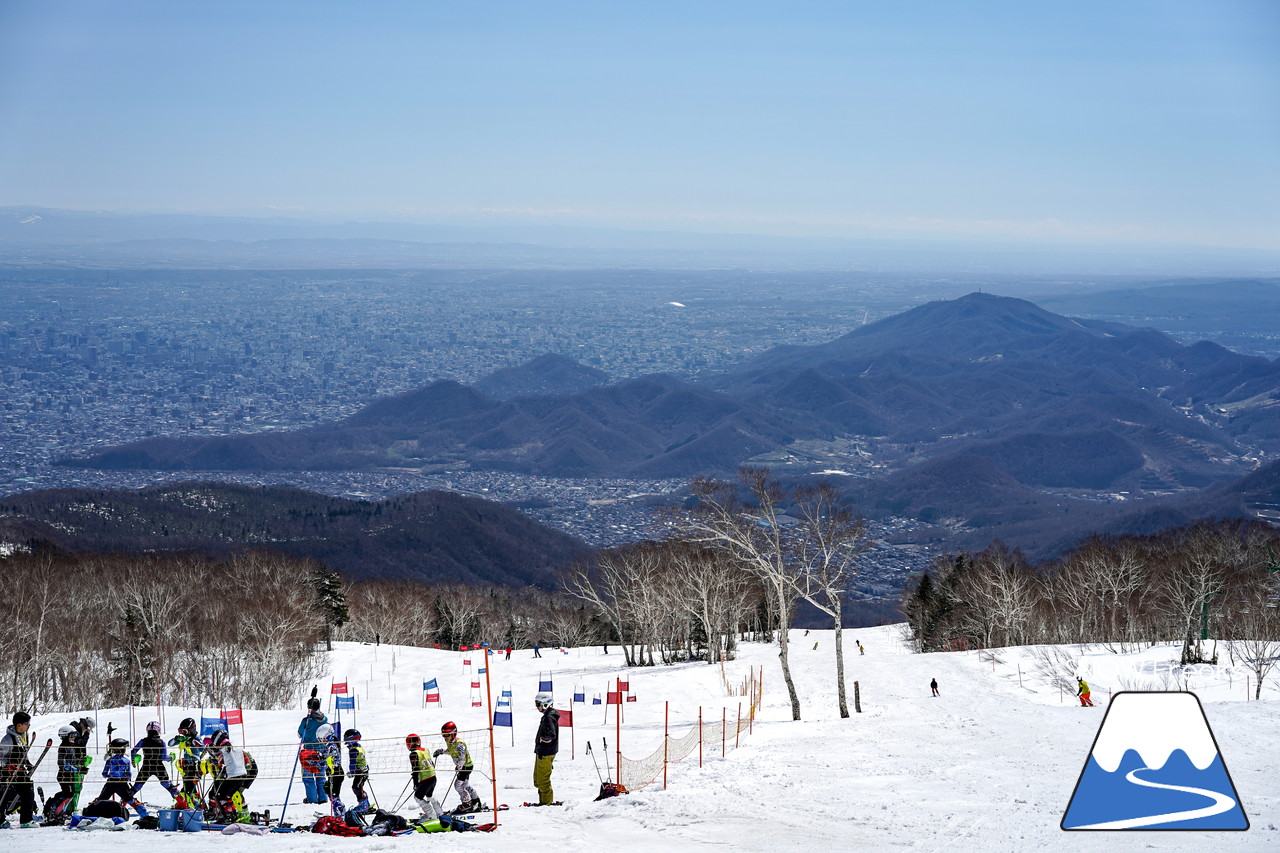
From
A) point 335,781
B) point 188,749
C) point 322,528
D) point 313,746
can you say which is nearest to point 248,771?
point 188,749

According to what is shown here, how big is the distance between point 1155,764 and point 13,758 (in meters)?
15.0

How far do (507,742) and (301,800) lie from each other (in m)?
10.4

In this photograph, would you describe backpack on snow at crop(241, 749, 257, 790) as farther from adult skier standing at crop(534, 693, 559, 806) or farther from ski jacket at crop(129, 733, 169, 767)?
adult skier standing at crop(534, 693, 559, 806)

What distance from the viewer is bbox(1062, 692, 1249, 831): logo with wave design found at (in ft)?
34.3

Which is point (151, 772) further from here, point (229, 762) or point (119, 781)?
→ point (229, 762)

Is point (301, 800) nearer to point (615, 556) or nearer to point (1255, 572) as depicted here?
point (615, 556)

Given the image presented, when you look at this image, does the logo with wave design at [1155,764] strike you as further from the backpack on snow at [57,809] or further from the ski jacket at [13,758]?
the ski jacket at [13,758]

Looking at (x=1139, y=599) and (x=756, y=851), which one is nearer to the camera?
(x=756, y=851)

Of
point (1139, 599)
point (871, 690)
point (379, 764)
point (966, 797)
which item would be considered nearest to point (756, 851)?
point (966, 797)

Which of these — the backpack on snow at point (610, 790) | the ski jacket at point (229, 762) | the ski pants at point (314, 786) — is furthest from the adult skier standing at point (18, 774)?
the backpack on snow at point (610, 790)

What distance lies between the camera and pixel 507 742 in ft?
91.5

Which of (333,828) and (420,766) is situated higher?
(420,766)

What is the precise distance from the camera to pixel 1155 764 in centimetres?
1053

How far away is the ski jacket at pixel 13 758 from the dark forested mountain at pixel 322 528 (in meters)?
110
